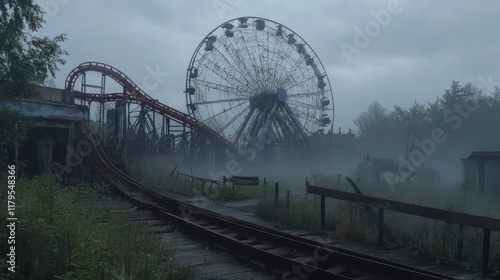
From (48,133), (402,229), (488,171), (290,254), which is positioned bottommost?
(290,254)

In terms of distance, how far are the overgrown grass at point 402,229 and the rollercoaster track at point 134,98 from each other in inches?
835

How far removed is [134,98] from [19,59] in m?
24.7

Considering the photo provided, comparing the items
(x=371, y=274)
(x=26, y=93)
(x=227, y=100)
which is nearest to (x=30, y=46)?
(x=26, y=93)

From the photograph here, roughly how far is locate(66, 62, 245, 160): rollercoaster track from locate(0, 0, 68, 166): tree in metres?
24.0

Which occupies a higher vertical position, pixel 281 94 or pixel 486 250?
pixel 281 94

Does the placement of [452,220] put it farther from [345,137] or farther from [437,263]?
[345,137]

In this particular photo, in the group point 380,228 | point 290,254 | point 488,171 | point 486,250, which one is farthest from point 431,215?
point 488,171

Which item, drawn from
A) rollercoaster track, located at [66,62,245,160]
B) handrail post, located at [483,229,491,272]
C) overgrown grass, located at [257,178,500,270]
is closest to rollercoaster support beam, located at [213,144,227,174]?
rollercoaster track, located at [66,62,245,160]

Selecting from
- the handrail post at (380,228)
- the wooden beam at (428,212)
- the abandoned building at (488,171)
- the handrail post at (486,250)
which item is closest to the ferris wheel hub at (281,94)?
the abandoned building at (488,171)

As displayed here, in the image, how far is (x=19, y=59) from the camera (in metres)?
9.62

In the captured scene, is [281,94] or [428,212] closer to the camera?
[428,212]

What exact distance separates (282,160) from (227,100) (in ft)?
21.1

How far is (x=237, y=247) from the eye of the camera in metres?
9.12

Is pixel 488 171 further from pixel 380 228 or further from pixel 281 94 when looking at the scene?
pixel 281 94
